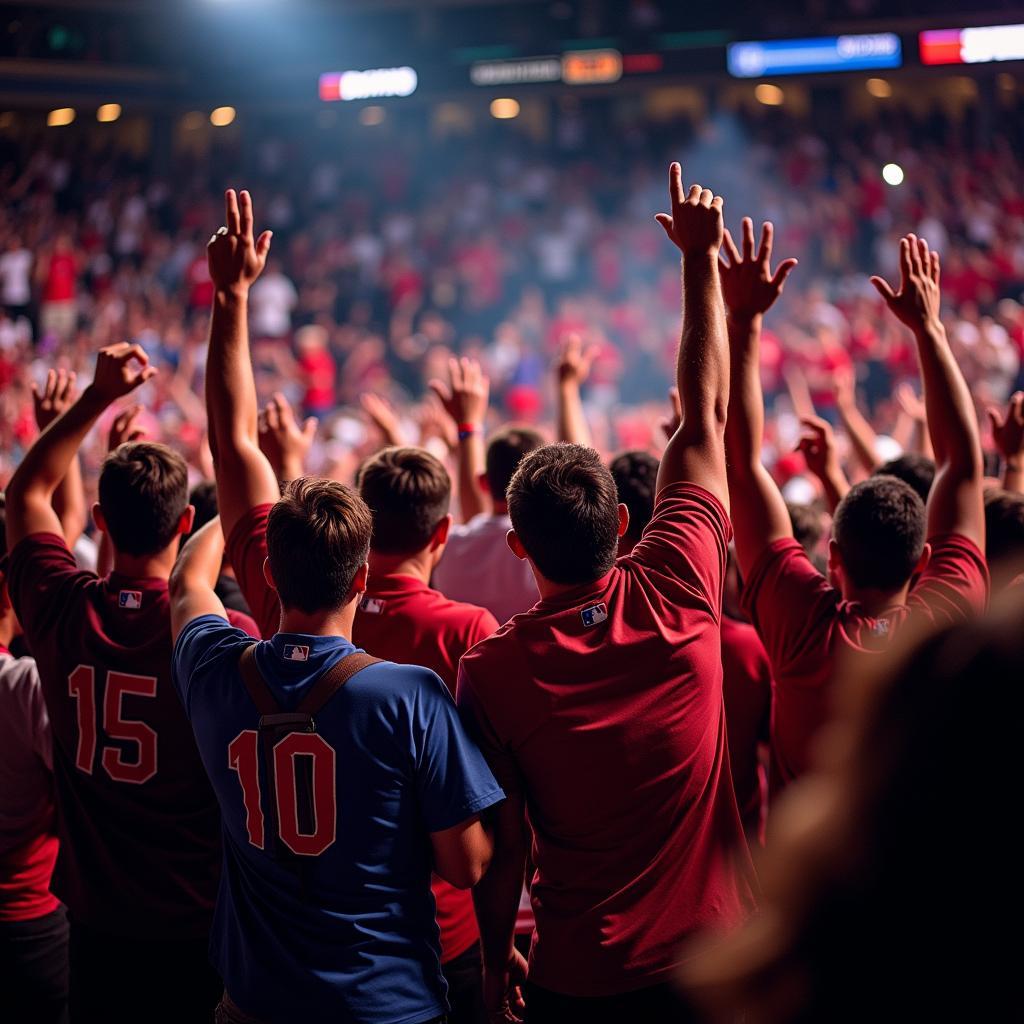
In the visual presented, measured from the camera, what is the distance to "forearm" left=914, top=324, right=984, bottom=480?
2.67 m

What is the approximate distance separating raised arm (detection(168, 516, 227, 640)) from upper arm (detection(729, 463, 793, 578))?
1.26m

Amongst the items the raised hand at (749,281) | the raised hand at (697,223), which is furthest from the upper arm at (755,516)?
the raised hand at (697,223)

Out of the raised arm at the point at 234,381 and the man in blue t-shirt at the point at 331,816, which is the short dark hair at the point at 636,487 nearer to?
the raised arm at the point at 234,381

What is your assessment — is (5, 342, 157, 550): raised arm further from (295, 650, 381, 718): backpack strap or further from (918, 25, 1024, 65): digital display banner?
(918, 25, 1024, 65): digital display banner

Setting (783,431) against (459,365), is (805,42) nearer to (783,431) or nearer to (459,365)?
(783,431)

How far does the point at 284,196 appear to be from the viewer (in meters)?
17.2

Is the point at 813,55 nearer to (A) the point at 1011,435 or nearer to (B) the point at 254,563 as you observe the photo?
(A) the point at 1011,435

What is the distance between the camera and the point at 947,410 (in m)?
2.75

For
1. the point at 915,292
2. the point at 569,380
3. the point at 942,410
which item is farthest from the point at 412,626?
the point at 569,380

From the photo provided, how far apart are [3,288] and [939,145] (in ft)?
44.7

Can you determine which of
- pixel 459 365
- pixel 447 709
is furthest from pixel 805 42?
pixel 447 709

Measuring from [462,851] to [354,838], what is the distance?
197mm

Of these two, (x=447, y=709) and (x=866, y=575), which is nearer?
(x=447, y=709)

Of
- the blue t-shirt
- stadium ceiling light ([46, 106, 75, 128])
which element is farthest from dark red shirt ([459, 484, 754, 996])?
stadium ceiling light ([46, 106, 75, 128])
